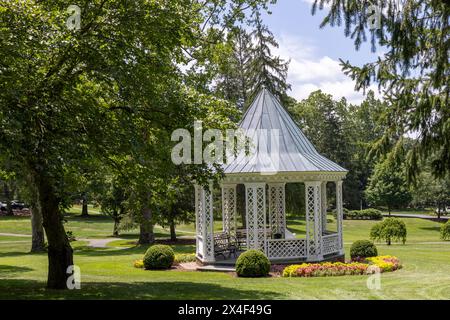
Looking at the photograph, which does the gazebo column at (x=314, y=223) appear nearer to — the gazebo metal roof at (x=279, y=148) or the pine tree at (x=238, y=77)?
the gazebo metal roof at (x=279, y=148)

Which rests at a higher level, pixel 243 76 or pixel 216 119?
pixel 243 76

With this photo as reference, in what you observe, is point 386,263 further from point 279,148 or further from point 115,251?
point 115,251

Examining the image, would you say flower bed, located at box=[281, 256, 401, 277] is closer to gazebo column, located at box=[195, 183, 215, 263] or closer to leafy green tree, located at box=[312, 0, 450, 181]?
gazebo column, located at box=[195, 183, 215, 263]

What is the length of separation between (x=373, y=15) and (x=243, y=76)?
128 feet

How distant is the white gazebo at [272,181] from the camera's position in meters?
19.5

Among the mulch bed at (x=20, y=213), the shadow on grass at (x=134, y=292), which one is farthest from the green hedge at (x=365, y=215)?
the shadow on grass at (x=134, y=292)

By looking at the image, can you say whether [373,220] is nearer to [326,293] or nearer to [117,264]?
[117,264]

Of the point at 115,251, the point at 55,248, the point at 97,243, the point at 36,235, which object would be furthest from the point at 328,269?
the point at 97,243

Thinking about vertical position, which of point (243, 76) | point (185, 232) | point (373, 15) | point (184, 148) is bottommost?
point (185, 232)

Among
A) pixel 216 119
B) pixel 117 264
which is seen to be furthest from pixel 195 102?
pixel 117 264

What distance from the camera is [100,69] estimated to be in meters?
10.4

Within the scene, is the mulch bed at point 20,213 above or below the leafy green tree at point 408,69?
below

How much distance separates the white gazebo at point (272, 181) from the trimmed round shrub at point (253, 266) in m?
1.74

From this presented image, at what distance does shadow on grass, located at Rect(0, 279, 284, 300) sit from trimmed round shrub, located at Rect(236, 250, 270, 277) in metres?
3.14
